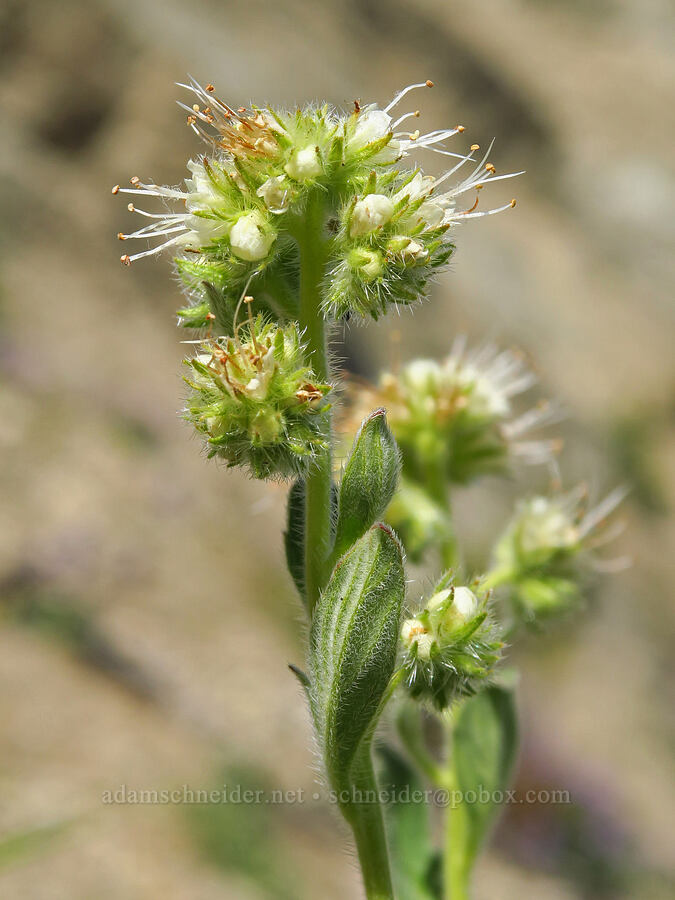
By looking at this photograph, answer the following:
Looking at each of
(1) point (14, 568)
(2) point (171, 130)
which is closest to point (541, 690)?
(1) point (14, 568)

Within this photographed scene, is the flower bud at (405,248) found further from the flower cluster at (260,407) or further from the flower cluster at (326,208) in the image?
the flower cluster at (260,407)

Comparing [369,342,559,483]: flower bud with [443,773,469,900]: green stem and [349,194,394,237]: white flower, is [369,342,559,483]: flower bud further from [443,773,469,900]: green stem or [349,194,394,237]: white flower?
[349,194,394,237]: white flower

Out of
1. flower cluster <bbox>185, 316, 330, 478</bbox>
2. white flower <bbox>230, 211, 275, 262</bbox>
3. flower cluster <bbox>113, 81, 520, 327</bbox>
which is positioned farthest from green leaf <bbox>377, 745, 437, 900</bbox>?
white flower <bbox>230, 211, 275, 262</bbox>

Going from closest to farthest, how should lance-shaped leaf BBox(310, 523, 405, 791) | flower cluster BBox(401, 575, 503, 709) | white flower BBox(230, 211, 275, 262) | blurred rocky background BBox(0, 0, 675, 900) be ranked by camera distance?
lance-shaped leaf BBox(310, 523, 405, 791) → white flower BBox(230, 211, 275, 262) → flower cluster BBox(401, 575, 503, 709) → blurred rocky background BBox(0, 0, 675, 900)

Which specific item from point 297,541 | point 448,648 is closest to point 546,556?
point 448,648

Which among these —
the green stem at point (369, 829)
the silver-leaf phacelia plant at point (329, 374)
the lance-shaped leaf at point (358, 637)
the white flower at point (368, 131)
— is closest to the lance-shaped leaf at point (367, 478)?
the silver-leaf phacelia plant at point (329, 374)

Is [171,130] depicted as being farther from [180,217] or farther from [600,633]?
[180,217]
